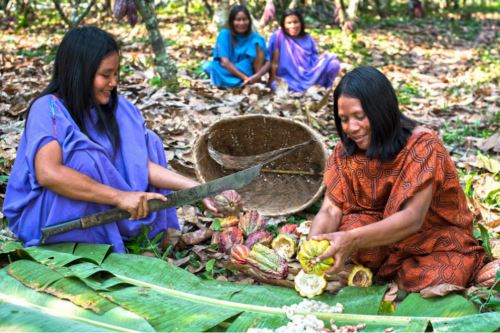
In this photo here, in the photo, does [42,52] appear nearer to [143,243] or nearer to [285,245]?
[143,243]

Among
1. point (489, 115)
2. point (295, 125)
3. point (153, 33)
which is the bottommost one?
point (489, 115)

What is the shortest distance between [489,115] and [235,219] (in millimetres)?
3420

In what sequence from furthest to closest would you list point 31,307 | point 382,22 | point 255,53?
point 382,22
point 255,53
point 31,307

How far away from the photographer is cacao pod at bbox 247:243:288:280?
9.48ft

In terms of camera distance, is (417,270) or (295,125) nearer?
(417,270)

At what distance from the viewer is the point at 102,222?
297 centimetres

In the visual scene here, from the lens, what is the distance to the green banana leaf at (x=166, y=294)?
7.78 ft

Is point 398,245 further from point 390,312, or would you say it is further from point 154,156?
point 154,156

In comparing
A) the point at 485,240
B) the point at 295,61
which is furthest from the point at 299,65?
the point at 485,240

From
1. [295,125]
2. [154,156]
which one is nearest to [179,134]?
[295,125]

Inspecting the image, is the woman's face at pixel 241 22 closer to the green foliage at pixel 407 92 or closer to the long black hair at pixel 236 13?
the long black hair at pixel 236 13

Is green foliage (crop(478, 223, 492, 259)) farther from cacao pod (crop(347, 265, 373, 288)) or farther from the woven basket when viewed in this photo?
the woven basket

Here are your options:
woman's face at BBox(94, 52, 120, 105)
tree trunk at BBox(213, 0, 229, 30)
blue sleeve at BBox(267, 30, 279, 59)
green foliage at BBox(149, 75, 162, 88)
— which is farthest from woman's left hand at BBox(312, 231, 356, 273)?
tree trunk at BBox(213, 0, 229, 30)

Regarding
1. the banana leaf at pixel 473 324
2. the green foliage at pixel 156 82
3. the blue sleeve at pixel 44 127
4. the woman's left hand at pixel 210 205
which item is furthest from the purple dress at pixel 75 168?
the green foliage at pixel 156 82
